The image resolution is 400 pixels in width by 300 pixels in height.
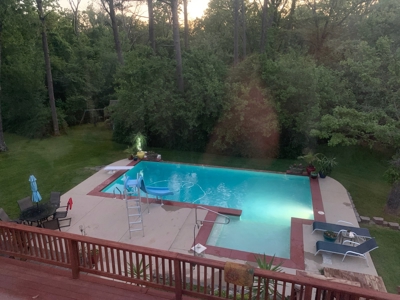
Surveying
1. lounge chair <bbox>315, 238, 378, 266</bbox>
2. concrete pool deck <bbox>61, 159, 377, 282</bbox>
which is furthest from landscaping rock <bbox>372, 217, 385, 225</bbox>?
lounge chair <bbox>315, 238, 378, 266</bbox>

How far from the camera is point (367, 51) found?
832 centimetres

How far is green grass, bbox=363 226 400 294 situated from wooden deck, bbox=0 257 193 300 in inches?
189

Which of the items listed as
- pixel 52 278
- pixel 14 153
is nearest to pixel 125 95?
pixel 14 153

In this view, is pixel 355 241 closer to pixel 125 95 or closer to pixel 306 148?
pixel 306 148

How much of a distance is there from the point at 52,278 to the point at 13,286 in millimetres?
497

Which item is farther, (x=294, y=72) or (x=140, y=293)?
(x=294, y=72)

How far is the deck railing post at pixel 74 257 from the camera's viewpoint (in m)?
4.09

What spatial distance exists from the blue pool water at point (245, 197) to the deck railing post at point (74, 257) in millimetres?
3904

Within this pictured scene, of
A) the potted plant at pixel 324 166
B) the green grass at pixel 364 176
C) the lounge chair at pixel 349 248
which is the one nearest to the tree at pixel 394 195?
the green grass at pixel 364 176

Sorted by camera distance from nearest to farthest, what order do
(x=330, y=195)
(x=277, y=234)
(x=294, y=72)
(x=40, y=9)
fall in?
(x=277, y=234)
(x=330, y=195)
(x=294, y=72)
(x=40, y=9)

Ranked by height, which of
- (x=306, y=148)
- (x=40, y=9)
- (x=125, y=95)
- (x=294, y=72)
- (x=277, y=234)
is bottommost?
(x=277, y=234)

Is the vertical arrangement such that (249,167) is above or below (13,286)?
below

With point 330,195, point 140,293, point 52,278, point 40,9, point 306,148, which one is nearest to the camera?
point 140,293

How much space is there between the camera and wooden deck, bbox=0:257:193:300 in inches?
157
